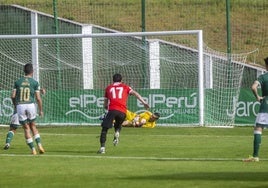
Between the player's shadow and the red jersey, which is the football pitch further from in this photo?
the red jersey

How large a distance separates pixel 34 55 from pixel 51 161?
15.8m

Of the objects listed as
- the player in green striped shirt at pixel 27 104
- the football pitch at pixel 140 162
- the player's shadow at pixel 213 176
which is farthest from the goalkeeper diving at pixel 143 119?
the player's shadow at pixel 213 176

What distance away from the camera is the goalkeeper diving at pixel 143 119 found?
32.8m

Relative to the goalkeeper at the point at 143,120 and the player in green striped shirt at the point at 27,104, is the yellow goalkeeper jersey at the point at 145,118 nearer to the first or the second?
the goalkeeper at the point at 143,120

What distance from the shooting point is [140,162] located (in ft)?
63.8

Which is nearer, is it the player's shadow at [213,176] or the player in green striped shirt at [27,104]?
the player's shadow at [213,176]

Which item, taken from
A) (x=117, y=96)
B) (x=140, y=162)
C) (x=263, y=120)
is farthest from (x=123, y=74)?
(x=263, y=120)

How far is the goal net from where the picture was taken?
3372 cm

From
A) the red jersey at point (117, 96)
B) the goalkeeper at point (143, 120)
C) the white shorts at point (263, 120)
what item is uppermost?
the red jersey at point (117, 96)

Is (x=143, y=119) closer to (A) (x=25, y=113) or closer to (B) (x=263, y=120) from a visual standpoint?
(A) (x=25, y=113)

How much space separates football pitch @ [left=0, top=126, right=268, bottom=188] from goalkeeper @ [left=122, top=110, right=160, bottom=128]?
3093 mm

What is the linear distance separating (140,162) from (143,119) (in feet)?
43.9

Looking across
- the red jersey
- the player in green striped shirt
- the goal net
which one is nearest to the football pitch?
the player in green striped shirt

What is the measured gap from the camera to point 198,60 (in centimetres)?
3309
